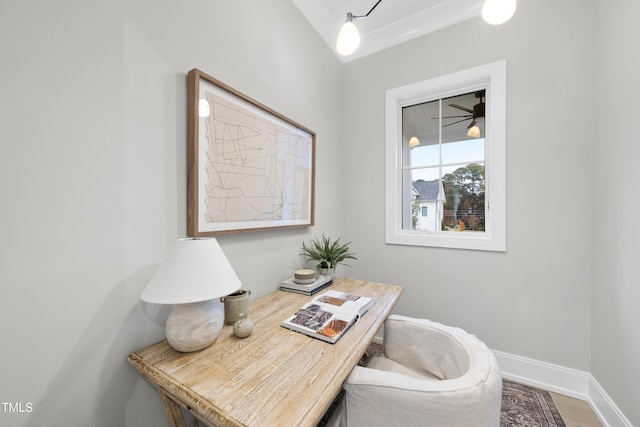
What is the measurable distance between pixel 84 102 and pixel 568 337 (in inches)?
109

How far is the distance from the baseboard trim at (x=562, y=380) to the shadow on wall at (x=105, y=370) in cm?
216

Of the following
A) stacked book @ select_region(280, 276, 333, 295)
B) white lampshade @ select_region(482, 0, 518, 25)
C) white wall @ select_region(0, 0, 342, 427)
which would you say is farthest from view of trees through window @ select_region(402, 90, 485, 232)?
white wall @ select_region(0, 0, 342, 427)

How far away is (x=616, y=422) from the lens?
3.95ft

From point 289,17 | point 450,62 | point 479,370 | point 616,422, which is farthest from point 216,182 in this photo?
point 616,422

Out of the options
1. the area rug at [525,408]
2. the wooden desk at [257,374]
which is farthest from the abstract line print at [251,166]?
the area rug at [525,408]

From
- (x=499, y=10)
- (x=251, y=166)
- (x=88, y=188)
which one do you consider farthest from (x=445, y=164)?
(x=88, y=188)

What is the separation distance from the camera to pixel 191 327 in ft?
2.52

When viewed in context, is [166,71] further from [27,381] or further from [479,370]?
[479,370]

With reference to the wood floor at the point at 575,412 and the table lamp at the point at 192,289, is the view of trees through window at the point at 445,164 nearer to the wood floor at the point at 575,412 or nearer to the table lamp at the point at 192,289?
the wood floor at the point at 575,412

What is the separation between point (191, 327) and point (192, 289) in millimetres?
148

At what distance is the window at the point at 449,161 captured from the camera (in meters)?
1.72

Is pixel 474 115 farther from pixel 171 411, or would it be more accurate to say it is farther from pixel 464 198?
pixel 171 411

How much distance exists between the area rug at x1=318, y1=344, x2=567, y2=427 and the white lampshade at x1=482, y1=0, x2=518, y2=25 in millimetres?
2077

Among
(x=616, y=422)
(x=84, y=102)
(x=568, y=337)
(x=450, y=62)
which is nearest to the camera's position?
(x=84, y=102)
